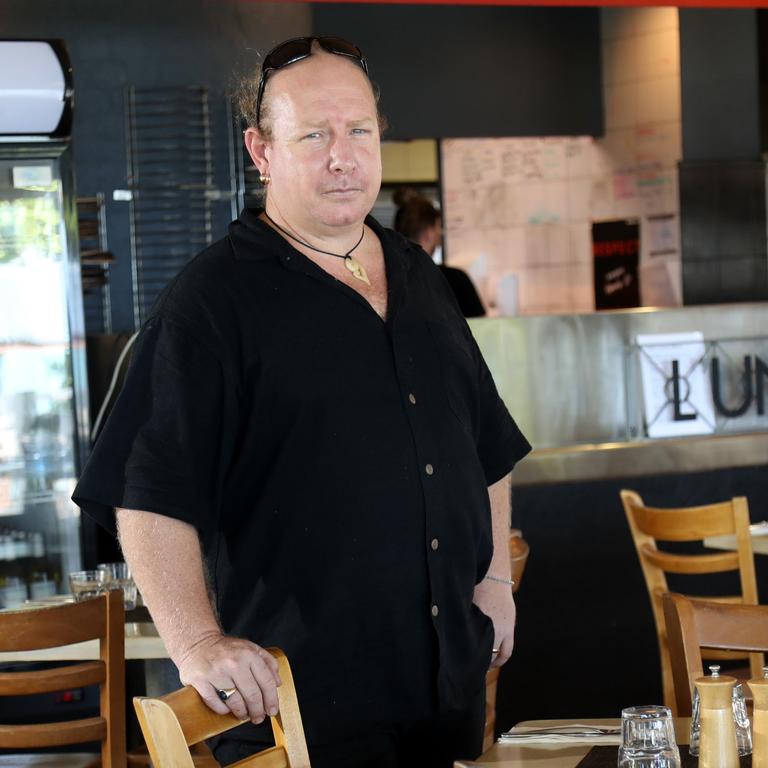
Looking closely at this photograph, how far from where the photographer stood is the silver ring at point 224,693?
172 centimetres

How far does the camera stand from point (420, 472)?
202 cm

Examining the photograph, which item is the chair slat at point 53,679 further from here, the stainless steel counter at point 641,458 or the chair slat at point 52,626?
the stainless steel counter at point 641,458

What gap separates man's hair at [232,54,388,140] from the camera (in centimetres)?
207

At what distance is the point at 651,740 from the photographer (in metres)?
1.65

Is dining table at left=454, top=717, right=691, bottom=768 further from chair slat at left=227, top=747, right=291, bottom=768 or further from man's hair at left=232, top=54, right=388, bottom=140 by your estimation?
man's hair at left=232, top=54, right=388, bottom=140

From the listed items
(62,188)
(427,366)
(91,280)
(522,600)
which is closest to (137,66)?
(91,280)

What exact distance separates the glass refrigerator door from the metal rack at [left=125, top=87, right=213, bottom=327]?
5.14ft

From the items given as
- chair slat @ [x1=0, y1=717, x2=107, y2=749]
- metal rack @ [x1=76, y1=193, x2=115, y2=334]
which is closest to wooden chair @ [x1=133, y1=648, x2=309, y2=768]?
chair slat @ [x1=0, y1=717, x2=107, y2=749]

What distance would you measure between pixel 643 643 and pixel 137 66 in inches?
130

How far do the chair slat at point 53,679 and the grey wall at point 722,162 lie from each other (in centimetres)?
548

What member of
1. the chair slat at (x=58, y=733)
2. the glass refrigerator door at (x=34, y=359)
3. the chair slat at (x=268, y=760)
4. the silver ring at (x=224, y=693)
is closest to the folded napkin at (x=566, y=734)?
the chair slat at (x=268, y=760)

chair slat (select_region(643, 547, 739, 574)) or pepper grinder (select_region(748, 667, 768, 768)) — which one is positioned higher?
pepper grinder (select_region(748, 667, 768, 768))

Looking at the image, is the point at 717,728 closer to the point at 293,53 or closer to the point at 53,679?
the point at 293,53

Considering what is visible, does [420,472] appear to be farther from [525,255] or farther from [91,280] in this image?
[525,255]
